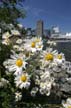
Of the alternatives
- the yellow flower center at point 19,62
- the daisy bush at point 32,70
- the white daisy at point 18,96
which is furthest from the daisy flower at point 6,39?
the white daisy at point 18,96

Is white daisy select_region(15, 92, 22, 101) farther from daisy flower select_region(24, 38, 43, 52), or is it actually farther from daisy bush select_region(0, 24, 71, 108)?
daisy flower select_region(24, 38, 43, 52)

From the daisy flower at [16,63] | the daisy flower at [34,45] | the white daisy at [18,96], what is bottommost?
the white daisy at [18,96]

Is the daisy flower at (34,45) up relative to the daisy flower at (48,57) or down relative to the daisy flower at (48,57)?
up

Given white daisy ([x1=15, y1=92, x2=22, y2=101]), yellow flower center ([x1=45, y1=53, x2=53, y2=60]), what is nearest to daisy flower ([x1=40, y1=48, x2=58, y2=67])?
yellow flower center ([x1=45, y1=53, x2=53, y2=60])

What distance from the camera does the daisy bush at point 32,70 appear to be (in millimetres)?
2062

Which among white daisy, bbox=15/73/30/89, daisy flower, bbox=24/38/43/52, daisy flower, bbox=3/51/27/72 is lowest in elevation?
white daisy, bbox=15/73/30/89

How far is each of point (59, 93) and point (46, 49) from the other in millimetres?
258

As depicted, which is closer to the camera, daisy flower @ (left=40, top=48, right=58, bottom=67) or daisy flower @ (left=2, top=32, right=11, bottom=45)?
daisy flower @ (left=40, top=48, right=58, bottom=67)

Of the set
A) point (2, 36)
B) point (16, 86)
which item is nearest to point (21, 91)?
point (16, 86)

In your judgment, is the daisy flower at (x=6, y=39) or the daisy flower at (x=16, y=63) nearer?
the daisy flower at (x=16, y=63)

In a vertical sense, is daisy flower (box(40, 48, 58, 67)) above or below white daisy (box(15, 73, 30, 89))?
above

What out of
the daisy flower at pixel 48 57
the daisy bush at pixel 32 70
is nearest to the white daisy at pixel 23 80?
the daisy bush at pixel 32 70

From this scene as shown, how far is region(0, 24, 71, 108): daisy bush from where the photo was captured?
6.77 feet

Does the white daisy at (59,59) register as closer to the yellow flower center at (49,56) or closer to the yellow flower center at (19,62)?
the yellow flower center at (49,56)
